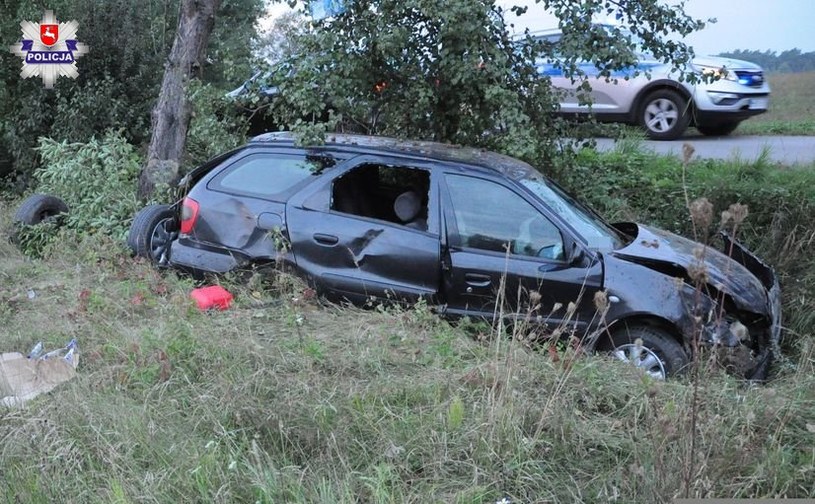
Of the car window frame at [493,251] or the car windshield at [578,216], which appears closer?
the car window frame at [493,251]

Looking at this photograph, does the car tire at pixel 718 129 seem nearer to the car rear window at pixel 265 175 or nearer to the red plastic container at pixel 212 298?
the car rear window at pixel 265 175

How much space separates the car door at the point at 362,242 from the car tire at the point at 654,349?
4.36 feet

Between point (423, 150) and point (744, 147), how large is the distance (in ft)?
21.6

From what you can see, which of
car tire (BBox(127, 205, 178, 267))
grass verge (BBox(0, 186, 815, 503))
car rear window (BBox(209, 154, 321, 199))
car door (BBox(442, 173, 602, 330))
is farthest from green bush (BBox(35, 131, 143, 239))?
car door (BBox(442, 173, 602, 330))

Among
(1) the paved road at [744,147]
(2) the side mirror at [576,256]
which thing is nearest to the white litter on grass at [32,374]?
(2) the side mirror at [576,256]

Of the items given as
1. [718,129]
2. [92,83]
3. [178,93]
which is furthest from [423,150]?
[718,129]

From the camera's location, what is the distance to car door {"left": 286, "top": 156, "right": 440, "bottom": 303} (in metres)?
5.16

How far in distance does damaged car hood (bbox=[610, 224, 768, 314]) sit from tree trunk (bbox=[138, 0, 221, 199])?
17.5 ft

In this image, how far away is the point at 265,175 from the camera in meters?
5.77

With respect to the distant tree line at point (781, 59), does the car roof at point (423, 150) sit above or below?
below

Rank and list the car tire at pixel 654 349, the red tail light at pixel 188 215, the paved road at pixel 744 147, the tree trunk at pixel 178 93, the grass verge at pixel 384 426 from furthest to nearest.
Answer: the paved road at pixel 744 147, the tree trunk at pixel 178 93, the red tail light at pixel 188 215, the car tire at pixel 654 349, the grass verge at pixel 384 426

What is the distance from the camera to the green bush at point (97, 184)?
7809mm

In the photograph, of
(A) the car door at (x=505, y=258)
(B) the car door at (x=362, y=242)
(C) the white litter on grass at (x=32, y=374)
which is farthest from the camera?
(B) the car door at (x=362, y=242)

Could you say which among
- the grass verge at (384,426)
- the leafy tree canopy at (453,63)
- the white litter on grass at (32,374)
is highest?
the leafy tree canopy at (453,63)
